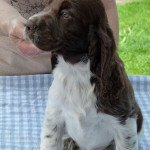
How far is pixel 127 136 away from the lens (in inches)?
104

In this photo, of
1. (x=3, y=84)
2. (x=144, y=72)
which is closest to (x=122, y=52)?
(x=144, y=72)

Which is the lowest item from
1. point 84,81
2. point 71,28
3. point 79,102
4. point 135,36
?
point 135,36

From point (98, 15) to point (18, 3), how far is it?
54.1 inches

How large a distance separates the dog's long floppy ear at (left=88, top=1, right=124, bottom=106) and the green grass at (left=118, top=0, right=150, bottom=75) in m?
2.69

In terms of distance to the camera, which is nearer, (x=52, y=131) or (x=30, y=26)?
(x=30, y=26)

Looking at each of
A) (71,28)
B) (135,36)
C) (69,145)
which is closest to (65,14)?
(71,28)

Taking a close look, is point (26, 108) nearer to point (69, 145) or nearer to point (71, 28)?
point (69, 145)

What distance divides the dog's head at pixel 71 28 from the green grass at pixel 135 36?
280 centimetres

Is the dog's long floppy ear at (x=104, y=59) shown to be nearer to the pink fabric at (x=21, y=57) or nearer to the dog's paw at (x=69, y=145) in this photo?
the dog's paw at (x=69, y=145)

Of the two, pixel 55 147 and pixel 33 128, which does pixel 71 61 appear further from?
pixel 33 128

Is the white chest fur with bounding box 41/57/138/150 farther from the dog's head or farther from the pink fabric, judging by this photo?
the pink fabric

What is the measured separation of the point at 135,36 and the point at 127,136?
3.37m

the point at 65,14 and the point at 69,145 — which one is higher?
the point at 65,14

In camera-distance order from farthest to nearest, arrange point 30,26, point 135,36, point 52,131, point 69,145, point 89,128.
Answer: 1. point 135,36
2. point 69,145
3. point 52,131
4. point 89,128
5. point 30,26
